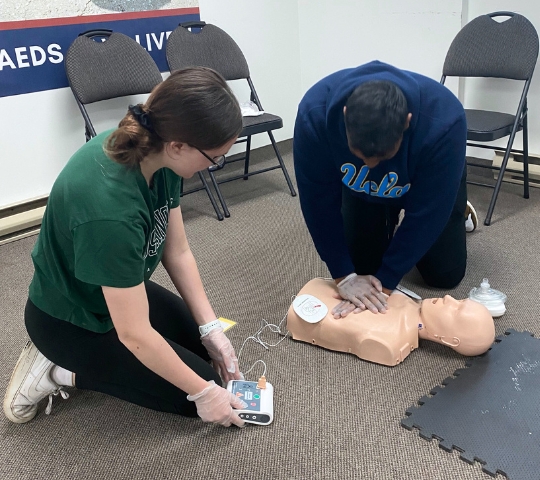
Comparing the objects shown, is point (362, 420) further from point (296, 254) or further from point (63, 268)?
point (296, 254)

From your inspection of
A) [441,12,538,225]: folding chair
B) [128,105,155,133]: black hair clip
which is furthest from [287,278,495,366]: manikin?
[441,12,538,225]: folding chair

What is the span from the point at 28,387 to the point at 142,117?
0.85 m

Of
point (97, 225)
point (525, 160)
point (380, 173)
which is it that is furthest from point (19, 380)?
point (525, 160)

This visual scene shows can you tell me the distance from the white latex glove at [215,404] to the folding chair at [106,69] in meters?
1.53

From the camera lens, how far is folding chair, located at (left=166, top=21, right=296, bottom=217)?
9.13 feet

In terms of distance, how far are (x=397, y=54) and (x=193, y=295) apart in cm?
232

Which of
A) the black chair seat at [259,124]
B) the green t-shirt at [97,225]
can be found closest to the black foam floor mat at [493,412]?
the green t-shirt at [97,225]

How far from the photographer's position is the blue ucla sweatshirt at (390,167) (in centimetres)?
134

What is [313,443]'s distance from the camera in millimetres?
1314

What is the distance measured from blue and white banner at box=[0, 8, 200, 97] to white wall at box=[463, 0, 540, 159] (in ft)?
5.75

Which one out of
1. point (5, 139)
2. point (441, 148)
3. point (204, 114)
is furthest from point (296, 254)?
point (5, 139)

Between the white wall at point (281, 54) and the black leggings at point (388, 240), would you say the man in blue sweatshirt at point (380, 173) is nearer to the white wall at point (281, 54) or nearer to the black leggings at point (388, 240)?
the black leggings at point (388, 240)

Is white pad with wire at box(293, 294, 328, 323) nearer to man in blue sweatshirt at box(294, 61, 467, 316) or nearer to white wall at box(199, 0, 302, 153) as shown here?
man in blue sweatshirt at box(294, 61, 467, 316)

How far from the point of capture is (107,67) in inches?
102
